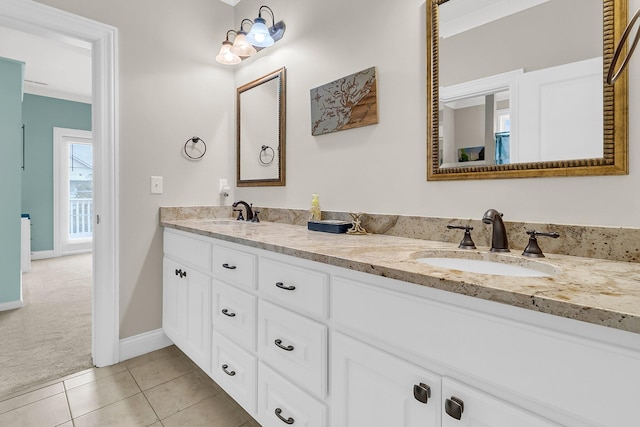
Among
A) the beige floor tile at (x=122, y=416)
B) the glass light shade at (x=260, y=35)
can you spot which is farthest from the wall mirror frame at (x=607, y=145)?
the beige floor tile at (x=122, y=416)

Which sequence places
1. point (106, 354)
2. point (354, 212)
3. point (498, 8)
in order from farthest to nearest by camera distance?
point (106, 354)
point (354, 212)
point (498, 8)

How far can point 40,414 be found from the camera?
1.54 metres

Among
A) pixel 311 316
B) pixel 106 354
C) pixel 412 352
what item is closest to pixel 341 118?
pixel 311 316

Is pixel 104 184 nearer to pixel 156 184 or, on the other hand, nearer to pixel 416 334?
pixel 156 184

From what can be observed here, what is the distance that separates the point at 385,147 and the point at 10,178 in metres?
3.36

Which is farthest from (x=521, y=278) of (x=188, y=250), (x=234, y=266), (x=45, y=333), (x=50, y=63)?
(x=50, y=63)

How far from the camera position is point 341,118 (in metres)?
1.77

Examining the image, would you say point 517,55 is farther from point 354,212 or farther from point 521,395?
point 521,395

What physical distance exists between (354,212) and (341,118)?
0.52 meters

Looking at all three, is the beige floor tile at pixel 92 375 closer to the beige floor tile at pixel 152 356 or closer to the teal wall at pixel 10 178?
the beige floor tile at pixel 152 356

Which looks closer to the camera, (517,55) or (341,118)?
(517,55)

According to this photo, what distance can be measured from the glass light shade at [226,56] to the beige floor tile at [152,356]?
2.03 metres

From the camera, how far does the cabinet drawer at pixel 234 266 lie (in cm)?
136

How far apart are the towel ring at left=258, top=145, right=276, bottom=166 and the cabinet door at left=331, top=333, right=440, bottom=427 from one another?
4.95 feet
